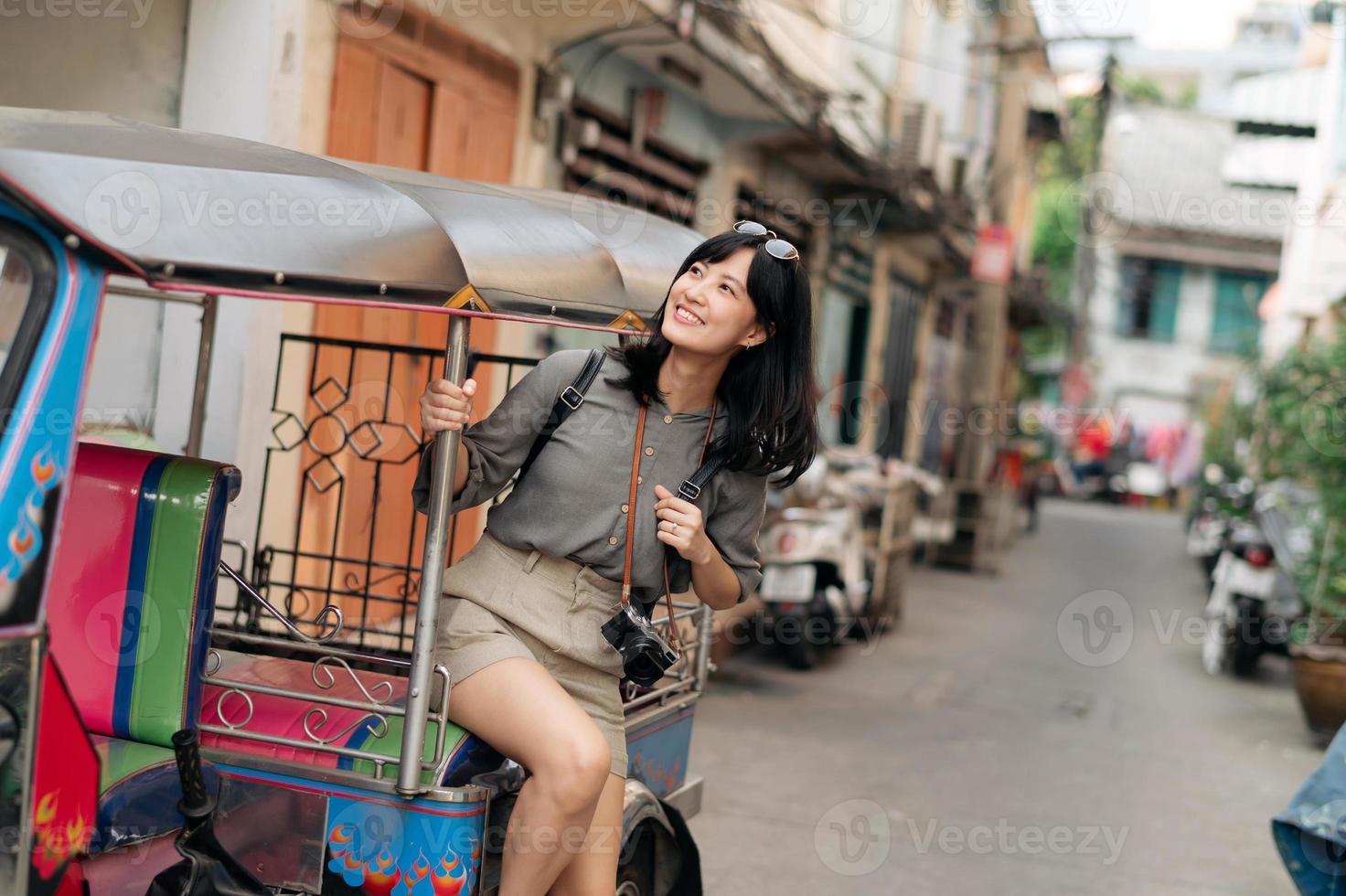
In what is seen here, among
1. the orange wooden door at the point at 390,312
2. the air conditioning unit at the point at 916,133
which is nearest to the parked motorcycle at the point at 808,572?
the orange wooden door at the point at 390,312

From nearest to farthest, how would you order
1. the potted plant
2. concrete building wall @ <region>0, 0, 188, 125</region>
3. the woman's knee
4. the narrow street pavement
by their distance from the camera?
the woman's knee
the narrow street pavement
concrete building wall @ <region>0, 0, 188, 125</region>
the potted plant

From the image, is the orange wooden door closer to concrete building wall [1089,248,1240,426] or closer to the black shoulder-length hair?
the black shoulder-length hair

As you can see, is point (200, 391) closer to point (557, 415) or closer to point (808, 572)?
point (557, 415)

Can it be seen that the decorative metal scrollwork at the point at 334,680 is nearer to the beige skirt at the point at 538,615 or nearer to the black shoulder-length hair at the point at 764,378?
the beige skirt at the point at 538,615

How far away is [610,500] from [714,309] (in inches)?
18.4

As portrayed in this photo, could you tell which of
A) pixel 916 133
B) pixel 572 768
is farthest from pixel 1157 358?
pixel 572 768

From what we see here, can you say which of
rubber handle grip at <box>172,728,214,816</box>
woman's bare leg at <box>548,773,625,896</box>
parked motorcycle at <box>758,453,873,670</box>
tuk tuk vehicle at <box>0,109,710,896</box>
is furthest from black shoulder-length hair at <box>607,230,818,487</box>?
parked motorcycle at <box>758,453,873,670</box>

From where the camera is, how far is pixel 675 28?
26.9 ft

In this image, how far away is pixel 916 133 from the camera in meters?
15.2

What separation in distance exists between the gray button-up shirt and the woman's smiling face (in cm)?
20

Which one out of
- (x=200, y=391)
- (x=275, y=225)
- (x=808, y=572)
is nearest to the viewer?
(x=275, y=225)

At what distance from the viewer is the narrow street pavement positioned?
5023mm

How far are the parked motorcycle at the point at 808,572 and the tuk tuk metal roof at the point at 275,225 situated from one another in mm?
5533

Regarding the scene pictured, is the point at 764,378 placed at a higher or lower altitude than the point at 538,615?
higher
